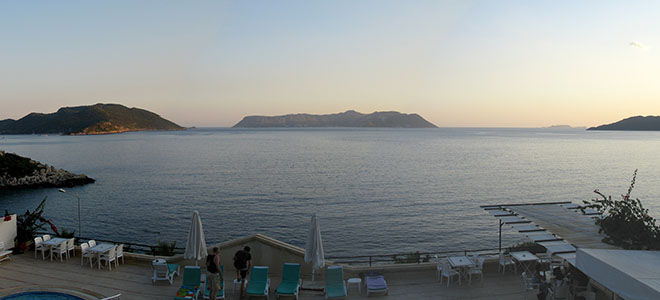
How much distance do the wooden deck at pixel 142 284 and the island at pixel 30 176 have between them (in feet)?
178

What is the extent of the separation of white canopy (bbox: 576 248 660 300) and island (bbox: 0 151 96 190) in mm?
65479

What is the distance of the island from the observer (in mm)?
59438

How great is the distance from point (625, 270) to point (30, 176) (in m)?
73.1

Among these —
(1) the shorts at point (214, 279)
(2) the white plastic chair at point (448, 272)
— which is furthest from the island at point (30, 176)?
(2) the white plastic chair at point (448, 272)

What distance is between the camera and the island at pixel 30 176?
5944 centimetres

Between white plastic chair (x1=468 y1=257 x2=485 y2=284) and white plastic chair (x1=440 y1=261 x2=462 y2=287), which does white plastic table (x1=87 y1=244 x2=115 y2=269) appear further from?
white plastic chair (x1=468 y1=257 x2=485 y2=284)

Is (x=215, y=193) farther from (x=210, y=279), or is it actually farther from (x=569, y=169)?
(x=569, y=169)

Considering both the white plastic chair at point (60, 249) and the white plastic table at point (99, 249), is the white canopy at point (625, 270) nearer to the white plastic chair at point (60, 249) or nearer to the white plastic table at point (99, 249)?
the white plastic table at point (99, 249)

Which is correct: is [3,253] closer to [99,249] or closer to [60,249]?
→ [60,249]

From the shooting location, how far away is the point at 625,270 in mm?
8031

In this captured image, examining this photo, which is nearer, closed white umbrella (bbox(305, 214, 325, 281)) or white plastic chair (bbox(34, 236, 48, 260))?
closed white umbrella (bbox(305, 214, 325, 281))

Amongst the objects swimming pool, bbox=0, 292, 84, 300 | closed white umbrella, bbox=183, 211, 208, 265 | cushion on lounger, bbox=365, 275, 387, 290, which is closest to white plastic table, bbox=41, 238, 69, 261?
swimming pool, bbox=0, 292, 84, 300

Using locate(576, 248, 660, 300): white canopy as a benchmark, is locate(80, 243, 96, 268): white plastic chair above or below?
below

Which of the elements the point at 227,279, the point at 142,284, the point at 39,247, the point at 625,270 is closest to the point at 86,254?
the point at 39,247
